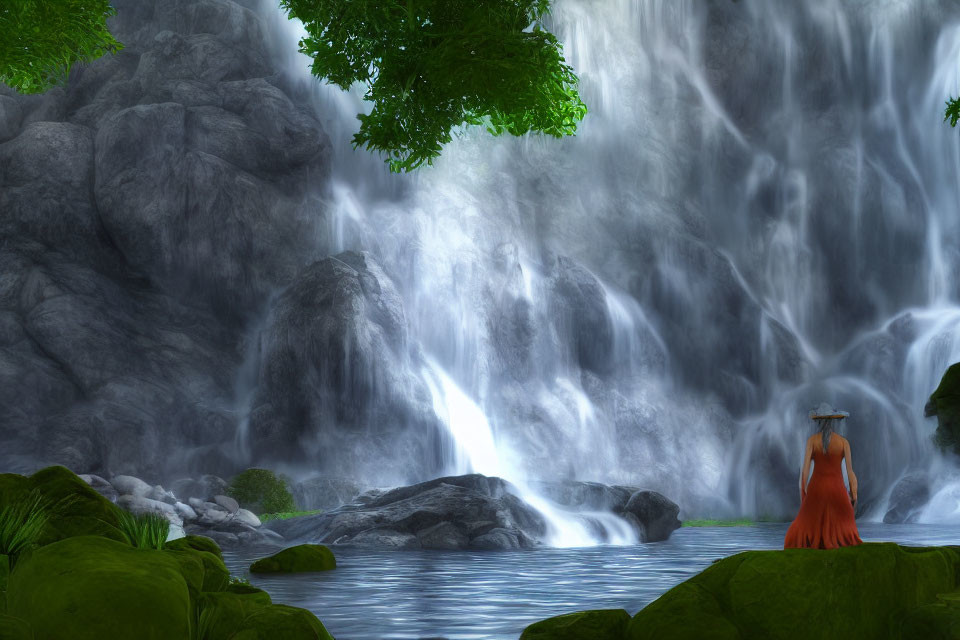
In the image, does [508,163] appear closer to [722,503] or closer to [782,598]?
[722,503]

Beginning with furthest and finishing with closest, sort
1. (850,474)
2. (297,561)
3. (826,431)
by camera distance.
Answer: (297,561) < (826,431) < (850,474)

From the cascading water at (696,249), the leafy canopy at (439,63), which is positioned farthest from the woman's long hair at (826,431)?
the cascading water at (696,249)

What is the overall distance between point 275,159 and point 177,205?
5121 millimetres

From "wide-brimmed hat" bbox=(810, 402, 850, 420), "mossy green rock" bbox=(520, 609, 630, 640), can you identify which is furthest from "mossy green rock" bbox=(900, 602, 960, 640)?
"wide-brimmed hat" bbox=(810, 402, 850, 420)

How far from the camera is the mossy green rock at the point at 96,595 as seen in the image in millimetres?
5328

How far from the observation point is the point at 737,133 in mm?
54250

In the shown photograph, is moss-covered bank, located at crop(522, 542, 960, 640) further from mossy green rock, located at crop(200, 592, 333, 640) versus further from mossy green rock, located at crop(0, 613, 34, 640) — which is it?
mossy green rock, located at crop(0, 613, 34, 640)

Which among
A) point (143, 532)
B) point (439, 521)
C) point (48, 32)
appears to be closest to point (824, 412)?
point (143, 532)

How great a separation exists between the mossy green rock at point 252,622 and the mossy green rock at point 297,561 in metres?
→ 8.57

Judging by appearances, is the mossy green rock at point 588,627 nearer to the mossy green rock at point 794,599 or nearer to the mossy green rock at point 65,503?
the mossy green rock at point 794,599

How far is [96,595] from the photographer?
213 inches

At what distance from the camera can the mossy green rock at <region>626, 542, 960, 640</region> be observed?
241 inches

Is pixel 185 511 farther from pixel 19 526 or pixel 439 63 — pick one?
pixel 19 526

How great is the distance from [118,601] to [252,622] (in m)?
1.05
